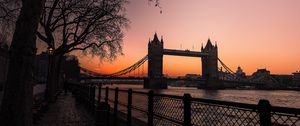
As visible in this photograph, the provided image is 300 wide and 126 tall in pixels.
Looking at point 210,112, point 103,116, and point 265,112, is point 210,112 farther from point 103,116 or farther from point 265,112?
point 103,116

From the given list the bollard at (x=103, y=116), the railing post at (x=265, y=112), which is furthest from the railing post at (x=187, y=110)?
the bollard at (x=103, y=116)

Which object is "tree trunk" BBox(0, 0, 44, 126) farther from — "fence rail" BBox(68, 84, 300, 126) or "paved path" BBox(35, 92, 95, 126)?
"paved path" BBox(35, 92, 95, 126)

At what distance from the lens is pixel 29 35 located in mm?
4957

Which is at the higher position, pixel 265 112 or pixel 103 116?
pixel 265 112

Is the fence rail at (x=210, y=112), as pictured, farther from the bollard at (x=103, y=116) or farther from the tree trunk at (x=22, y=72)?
the bollard at (x=103, y=116)

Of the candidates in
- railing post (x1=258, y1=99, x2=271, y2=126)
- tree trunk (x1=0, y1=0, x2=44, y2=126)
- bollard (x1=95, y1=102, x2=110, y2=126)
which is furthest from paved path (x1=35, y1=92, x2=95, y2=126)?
railing post (x1=258, y1=99, x2=271, y2=126)

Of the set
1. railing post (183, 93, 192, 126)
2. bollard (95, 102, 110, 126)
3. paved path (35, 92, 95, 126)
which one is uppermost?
railing post (183, 93, 192, 126)

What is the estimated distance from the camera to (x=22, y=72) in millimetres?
4742

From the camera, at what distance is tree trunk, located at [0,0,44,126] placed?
4605 millimetres

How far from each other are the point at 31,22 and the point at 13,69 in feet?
2.91

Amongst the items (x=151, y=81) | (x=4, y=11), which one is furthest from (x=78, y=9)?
(x=151, y=81)

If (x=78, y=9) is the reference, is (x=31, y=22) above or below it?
below

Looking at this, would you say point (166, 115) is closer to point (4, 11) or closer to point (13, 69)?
point (13, 69)

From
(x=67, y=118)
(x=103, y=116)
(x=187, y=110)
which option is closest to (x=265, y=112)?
(x=187, y=110)
